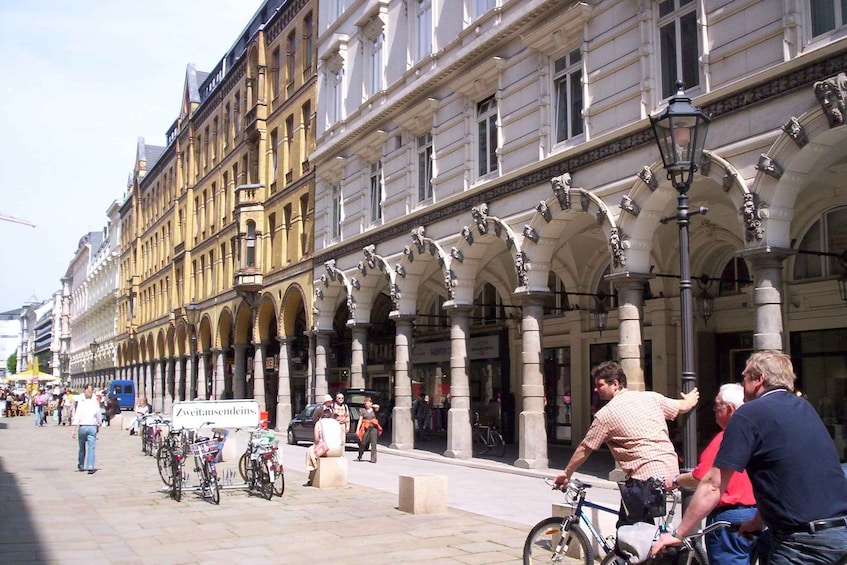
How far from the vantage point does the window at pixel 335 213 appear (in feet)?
103

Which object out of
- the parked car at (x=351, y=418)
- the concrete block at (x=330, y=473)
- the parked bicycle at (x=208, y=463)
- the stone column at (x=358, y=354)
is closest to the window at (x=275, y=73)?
the stone column at (x=358, y=354)

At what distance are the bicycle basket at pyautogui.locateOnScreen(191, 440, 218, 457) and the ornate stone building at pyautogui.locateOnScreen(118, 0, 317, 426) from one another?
1867cm

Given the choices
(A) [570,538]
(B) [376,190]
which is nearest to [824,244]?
(A) [570,538]

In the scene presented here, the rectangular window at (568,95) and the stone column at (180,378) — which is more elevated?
the rectangular window at (568,95)

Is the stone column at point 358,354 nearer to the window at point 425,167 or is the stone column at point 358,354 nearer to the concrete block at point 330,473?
the window at point 425,167

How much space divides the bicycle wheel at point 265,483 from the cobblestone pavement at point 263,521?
15cm

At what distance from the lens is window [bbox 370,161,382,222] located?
1108 inches

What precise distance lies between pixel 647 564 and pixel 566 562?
1.22m

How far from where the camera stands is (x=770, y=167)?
1373cm

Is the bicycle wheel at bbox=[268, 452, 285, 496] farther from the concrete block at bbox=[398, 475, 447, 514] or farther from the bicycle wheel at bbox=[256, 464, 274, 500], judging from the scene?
the concrete block at bbox=[398, 475, 447, 514]

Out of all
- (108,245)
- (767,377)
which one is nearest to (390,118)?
(767,377)

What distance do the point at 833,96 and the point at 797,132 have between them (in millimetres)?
771

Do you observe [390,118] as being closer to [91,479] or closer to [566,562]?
[91,479]

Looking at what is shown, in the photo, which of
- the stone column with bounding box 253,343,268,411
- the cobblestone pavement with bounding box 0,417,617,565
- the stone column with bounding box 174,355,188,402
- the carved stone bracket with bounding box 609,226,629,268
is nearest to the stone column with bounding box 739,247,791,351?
the carved stone bracket with bounding box 609,226,629,268
